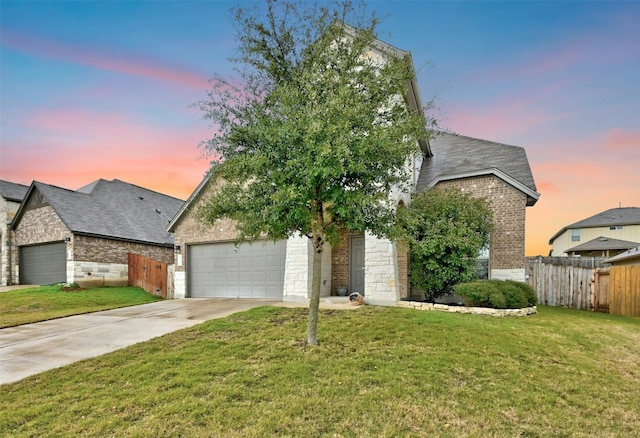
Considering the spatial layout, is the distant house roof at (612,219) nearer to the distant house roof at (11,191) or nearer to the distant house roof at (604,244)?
the distant house roof at (604,244)

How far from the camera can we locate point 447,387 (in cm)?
430

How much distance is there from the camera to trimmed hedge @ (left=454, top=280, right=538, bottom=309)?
8.91 metres

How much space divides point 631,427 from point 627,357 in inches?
119

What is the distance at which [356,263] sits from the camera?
12.1 m

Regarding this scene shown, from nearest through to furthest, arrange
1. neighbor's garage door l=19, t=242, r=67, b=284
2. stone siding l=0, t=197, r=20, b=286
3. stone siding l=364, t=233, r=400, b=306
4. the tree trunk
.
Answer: the tree trunk, stone siding l=364, t=233, r=400, b=306, neighbor's garage door l=19, t=242, r=67, b=284, stone siding l=0, t=197, r=20, b=286

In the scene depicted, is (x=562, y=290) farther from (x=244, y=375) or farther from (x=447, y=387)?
(x=244, y=375)

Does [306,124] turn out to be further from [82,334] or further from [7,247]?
[7,247]

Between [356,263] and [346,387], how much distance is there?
7883 mm

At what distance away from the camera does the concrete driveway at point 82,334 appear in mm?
5746

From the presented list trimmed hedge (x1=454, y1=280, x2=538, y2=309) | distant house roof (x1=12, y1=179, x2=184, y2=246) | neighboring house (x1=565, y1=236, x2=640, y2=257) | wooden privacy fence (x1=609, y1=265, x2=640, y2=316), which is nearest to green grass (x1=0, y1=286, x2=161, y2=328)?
distant house roof (x1=12, y1=179, x2=184, y2=246)

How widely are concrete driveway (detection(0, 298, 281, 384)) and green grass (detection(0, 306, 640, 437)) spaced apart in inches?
25.5

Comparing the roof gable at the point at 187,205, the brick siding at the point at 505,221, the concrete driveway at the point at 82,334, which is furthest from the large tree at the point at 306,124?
the roof gable at the point at 187,205

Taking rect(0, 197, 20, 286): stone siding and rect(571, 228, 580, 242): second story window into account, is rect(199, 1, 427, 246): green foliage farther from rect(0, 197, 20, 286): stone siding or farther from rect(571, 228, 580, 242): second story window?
rect(571, 228, 580, 242): second story window

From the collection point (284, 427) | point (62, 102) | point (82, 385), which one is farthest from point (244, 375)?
point (62, 102)
